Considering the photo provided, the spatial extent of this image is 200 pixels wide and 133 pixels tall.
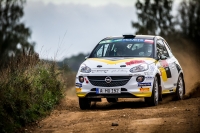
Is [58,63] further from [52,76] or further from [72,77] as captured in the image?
[72,77]

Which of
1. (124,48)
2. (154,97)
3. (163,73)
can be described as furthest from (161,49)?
(154,97)

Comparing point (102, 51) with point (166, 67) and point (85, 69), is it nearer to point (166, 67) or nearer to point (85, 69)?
point (85, 69)

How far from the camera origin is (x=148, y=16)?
68.9 meters

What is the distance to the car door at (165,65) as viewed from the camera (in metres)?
16.4

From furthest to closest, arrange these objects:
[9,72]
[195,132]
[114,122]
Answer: [9,72] → [114,122] → [195,132]

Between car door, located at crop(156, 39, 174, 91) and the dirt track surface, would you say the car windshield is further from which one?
the dirt track surface

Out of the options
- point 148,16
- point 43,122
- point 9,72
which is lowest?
point 43,122

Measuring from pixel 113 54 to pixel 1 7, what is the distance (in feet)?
153

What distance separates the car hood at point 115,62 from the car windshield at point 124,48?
0.44 metres

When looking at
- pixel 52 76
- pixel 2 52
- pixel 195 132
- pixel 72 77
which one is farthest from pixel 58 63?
pixel 2 52

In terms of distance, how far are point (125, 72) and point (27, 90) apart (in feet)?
7.49

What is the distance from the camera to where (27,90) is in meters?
14.3

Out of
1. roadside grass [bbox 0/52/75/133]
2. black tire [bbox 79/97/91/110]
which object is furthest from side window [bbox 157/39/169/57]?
roadside grass [bbox 0/52/75/133]

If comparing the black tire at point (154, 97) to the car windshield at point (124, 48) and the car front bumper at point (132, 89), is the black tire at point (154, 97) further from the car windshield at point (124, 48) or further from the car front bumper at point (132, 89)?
the car windshield at point (124, 48)
